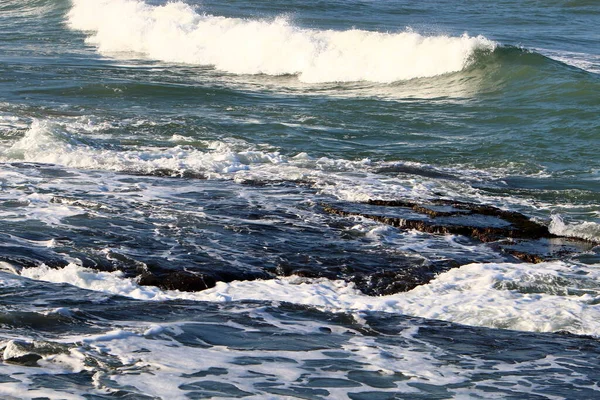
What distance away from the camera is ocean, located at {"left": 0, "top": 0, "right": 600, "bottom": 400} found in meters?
6.21

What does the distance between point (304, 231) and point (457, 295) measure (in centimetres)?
215

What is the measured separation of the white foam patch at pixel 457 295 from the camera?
25.2 feet

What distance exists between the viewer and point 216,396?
5609 millimetres

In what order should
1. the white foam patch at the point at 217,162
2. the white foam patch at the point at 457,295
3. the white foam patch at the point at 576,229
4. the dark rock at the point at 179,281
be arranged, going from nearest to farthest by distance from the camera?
the white foam patch at the point at 457,295
the dark rock at the point at 179,281
the white foam patch at the point at 576,229
the white foam patch at the point at 217,162

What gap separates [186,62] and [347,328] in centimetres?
2010

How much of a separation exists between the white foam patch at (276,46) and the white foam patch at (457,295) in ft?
49.5

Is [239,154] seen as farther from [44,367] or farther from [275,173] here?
[44,367]

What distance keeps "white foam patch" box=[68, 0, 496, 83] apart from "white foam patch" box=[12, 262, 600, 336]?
15.1 meters

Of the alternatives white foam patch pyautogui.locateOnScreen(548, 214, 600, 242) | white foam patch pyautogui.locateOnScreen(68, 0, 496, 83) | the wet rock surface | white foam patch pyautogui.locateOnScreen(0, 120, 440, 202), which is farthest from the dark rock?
white foam patch pyautogui.locateOnScreen(68, 0, 496, 83)

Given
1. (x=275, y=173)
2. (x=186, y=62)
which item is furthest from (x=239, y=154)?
(x=186, y=62)

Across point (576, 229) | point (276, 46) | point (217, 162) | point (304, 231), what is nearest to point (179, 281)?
point (304, 231)

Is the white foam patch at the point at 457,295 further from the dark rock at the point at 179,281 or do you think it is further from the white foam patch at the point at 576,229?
the white foam patch at the point at 576,229

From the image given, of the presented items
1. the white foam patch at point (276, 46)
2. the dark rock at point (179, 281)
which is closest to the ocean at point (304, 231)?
the dark rock at point (179, 281)

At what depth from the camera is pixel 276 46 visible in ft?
85.7
